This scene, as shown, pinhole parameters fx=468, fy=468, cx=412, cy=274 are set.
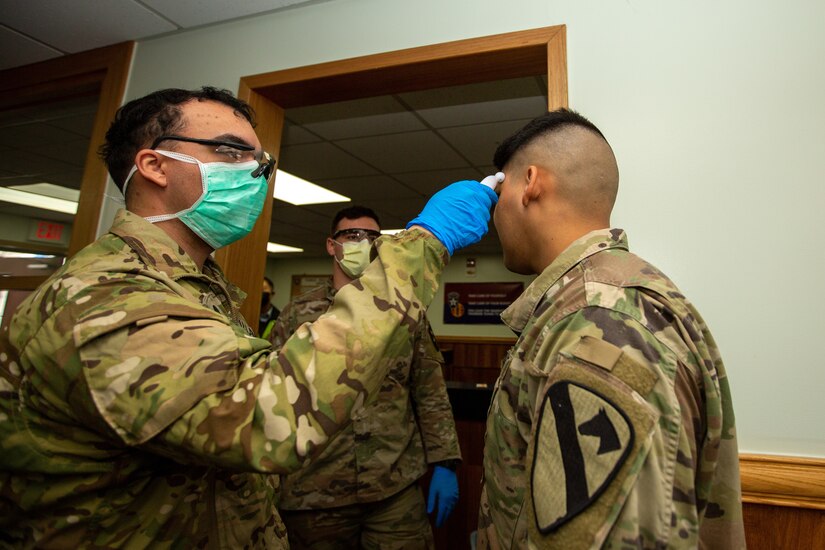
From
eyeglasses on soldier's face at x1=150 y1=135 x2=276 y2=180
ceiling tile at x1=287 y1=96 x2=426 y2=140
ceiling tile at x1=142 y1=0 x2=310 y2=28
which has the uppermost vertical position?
ceiling tile at x1=287 y1=96 x2=426 y2=140

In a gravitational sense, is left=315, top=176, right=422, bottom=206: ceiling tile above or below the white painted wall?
above

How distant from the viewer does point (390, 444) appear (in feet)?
6.13

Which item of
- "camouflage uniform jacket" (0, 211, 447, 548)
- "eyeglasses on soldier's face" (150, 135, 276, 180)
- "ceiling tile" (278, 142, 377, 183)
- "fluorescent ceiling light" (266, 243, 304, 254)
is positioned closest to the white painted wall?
"camouflage uniform jacket" (0, 211, 447, 548)

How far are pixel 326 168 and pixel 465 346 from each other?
4279mm

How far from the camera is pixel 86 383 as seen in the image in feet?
2.26

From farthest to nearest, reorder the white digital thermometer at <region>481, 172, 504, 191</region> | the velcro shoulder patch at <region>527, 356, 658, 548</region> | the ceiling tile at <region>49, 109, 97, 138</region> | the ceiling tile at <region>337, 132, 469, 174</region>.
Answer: the ceiling tile at <region>337, 132, 469, 174</region> → the ceiling tile at <region>49, 109, 97, 138</region> → the white digital thermometer at <region>481, 172, 504, 191</region> → the velcro shoulder patch at <region>527, 356, 658, 548</region>

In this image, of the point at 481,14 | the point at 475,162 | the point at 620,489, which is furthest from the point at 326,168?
the point at 620,489

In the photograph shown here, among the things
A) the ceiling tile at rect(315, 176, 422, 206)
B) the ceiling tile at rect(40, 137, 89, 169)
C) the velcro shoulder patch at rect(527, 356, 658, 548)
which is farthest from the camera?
the ceiling tile at rect(315, 176, 422, 206)

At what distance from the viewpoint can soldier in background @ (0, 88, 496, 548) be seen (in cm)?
68

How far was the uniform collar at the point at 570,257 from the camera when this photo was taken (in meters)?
0.96

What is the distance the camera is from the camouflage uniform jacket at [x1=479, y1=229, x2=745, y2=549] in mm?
613

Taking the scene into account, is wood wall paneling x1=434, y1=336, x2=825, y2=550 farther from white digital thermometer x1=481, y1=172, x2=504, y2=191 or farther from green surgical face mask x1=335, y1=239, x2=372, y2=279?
green surgical face mask x1=335, y1=239, x2=372, y2=279

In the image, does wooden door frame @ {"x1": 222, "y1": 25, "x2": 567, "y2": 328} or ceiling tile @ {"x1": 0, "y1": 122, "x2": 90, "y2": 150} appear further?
ceiling tile @ {"x1": 0, "y1": 122, "x2": 90, "y2": 150}

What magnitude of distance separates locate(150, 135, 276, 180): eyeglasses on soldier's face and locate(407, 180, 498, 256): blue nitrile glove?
442 mm
